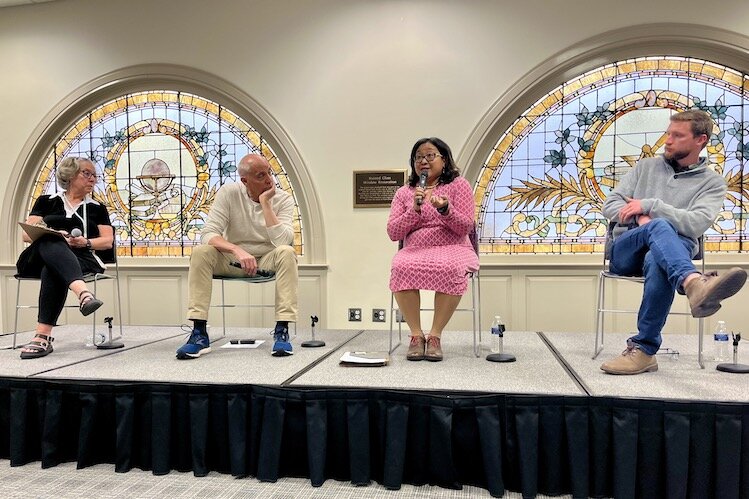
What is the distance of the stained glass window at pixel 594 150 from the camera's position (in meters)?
3.50

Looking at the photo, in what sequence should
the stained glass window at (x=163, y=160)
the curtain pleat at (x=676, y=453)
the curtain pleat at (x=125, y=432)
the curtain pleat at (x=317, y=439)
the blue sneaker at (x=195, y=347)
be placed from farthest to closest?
1. the stained glass window at (x=163, y=160)
2. the blue sneaker at (x=195, y=347)
3. the curtain pleat at (x=125, y=432)
4. the curtain pleat at (x=317, y=439)
5. the curtain pleat at (x=676, y=453)

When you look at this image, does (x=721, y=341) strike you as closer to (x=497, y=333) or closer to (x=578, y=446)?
(x=497, y=333)

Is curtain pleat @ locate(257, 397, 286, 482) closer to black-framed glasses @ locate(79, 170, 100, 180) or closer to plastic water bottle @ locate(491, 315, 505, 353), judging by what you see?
plastic water bottle @ locate(491, 315, 505, 353)

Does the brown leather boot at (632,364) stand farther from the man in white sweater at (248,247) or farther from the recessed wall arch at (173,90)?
the recessed wall arch at (173,90)

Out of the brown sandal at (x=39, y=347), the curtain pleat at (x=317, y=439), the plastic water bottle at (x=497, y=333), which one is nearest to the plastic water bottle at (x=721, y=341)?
the plastic water bottle at (x=497, y=333)

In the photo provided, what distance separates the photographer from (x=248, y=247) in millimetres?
2633

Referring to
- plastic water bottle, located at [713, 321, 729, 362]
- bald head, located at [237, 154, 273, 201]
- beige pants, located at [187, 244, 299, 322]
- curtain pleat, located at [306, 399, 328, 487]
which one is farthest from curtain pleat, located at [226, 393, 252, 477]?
plastic water bottle, located at [713, 321, 729, 362]

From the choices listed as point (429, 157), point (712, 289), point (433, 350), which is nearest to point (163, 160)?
point (429, 157)

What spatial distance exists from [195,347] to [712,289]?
2.04m

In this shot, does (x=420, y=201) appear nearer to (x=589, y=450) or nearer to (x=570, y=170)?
(x=589, y=450)

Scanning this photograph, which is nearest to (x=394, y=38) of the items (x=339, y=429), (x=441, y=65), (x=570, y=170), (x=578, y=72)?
(x=441, y=65)

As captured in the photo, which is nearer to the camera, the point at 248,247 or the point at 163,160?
the point at 248,247

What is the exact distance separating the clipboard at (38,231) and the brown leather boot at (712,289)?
2697mm

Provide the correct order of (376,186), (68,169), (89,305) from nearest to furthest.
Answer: (89,305) → (68,169) → (376,186)
